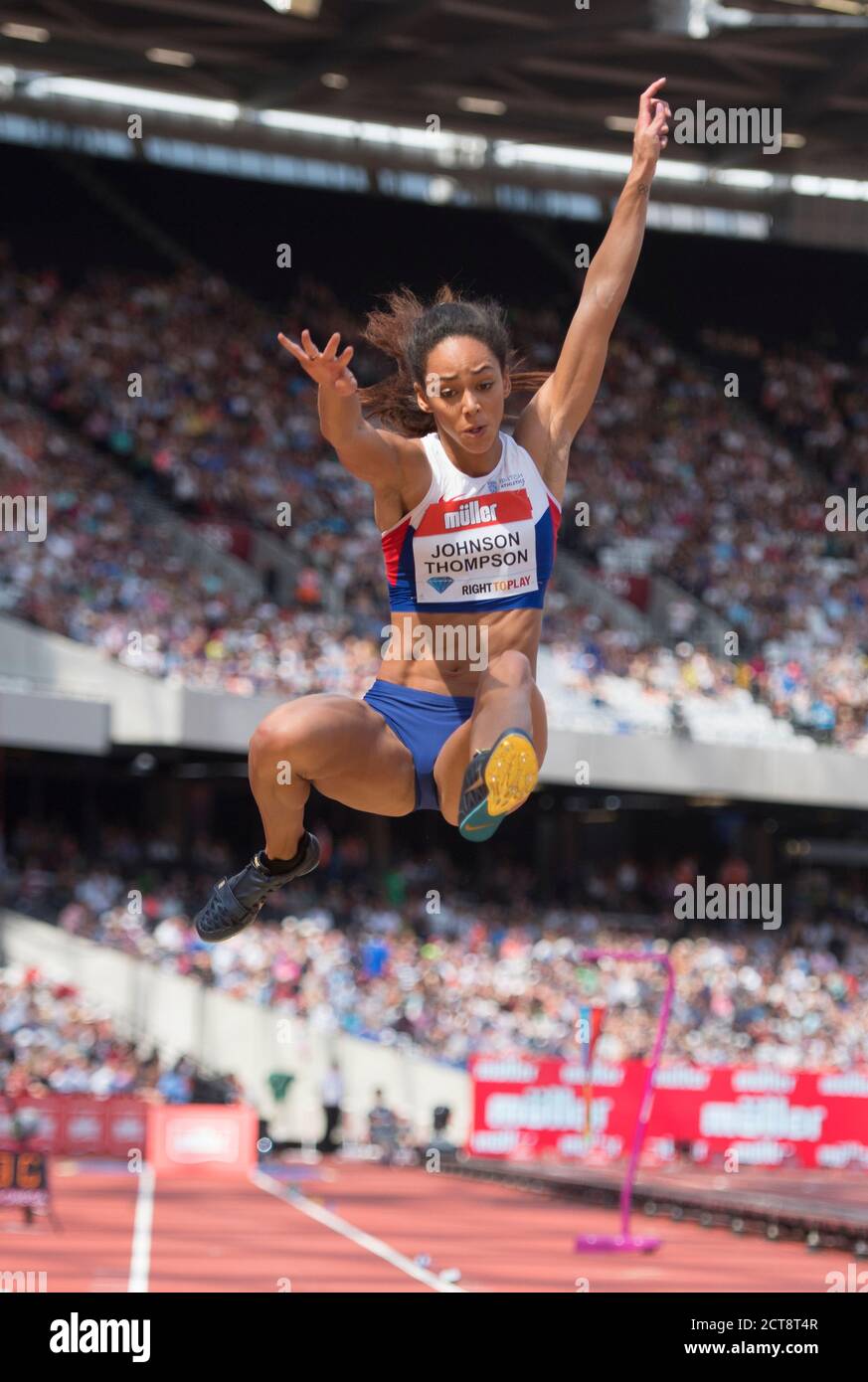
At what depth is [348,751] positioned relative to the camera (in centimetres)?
560

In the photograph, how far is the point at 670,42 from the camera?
26.6 m

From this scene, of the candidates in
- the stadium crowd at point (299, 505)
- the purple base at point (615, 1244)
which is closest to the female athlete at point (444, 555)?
the purple base at point (615, 1244)

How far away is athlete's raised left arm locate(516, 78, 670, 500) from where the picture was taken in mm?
5988

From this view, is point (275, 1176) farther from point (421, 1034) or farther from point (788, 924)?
point (788, 924)

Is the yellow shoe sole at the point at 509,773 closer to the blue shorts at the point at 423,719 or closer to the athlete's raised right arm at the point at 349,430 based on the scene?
the blue shorts at the point at 423,719

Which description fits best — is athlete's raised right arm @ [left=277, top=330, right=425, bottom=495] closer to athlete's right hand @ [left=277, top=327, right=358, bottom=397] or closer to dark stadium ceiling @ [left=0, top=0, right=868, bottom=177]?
athlete's right hand @ [left=277, top=327, right=358, bottom=397]

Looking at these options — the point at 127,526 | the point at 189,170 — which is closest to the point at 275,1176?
the point at 127,526

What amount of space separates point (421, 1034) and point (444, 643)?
16506mm

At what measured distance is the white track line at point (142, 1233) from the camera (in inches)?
510

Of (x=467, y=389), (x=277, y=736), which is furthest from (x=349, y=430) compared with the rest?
(x=277, y=736)

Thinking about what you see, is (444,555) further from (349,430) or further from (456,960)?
(456,960)

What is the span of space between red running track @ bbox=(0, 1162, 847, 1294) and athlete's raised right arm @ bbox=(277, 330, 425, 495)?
7298 millimetres

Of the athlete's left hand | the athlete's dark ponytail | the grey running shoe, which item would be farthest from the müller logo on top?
the athlete's left hand

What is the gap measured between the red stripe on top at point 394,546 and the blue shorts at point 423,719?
35cm
